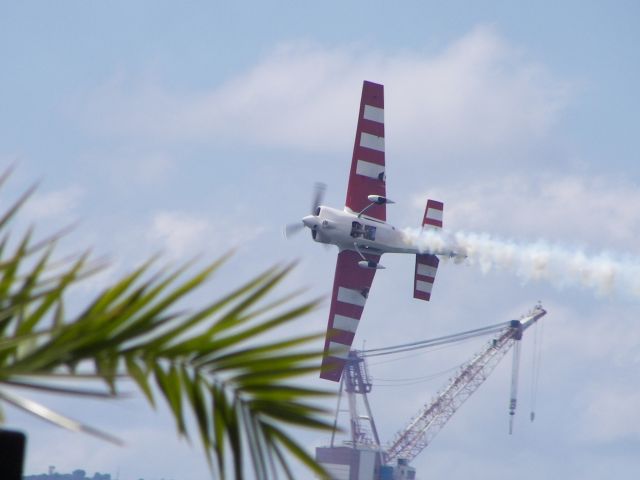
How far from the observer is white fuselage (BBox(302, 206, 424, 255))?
48.3 meters

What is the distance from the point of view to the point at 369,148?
5375 centimetres

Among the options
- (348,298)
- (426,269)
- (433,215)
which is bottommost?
(348,298)

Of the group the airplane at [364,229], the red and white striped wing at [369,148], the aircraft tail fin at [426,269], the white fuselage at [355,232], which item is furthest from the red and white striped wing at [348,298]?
the white fuselage at [355,232]

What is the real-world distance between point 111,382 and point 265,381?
20.9 inches

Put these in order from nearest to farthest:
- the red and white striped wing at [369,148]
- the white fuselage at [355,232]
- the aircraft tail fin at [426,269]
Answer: the white fuselage at [355,232], the red and white striped wing at [369,148], the aircraft tail fin at [426,269]

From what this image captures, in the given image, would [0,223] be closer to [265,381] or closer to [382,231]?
[265,381]

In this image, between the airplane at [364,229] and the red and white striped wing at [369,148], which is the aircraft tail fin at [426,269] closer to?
the airplane at [364,229]

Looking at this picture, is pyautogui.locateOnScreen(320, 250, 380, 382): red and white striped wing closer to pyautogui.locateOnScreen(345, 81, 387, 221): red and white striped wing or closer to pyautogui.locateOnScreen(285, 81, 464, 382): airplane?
pyautogui.locateOnScreen(285, 81, 464, 382): airplane

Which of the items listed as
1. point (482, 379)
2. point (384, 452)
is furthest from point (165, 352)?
point (384, 452)

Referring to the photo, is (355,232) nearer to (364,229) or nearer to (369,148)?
(364,229)

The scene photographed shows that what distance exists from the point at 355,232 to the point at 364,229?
14.9 inches

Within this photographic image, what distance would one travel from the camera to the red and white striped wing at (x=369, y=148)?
53531 mm

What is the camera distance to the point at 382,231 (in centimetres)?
4978

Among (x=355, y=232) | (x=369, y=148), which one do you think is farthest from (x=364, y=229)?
(x=369, y=148)
